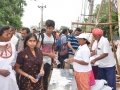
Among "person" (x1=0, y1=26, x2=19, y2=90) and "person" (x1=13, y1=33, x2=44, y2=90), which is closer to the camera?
"person" (x1=0, y1=26, x2=19, y2=90)

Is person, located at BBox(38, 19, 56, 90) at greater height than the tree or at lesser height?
greater

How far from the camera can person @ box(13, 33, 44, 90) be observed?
5945 mm

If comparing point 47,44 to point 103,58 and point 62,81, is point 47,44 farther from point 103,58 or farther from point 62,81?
point 103,58

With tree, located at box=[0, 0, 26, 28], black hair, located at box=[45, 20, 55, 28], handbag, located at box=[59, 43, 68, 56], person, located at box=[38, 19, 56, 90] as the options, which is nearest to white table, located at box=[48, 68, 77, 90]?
person, located at box=[38, 19, 56, 90]

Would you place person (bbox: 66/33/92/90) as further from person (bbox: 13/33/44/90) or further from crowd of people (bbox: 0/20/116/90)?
person (bbox: 13/33/44/90)

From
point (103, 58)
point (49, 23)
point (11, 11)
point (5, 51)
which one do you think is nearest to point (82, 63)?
point (49, 23)

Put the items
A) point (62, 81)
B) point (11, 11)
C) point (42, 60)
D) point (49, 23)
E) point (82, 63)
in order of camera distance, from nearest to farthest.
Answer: point (42, 60)
point (82, 63)
point (49, 23)
point (62, 81)
point (11, 11)

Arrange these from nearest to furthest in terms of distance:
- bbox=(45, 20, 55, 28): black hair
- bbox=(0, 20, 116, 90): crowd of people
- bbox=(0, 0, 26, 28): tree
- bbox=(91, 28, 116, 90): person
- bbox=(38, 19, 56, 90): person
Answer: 1. bbox=(0, 20, 116, 90): crowd of people
2. bbox=(45, 20, 55, 28): black hair
3. bbox=(38, 19, 56, 90): person
4. bbox=(91, 28, 116, 90): person
5. bbox=(0, 0, 26, 28): tree

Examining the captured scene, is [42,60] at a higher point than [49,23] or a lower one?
lower

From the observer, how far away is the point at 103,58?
25.7ft

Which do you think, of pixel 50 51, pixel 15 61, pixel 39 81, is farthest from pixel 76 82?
pixel 15 61

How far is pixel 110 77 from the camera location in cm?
811

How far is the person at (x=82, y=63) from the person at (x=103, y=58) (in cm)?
75

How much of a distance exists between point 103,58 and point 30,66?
7.45 feet
